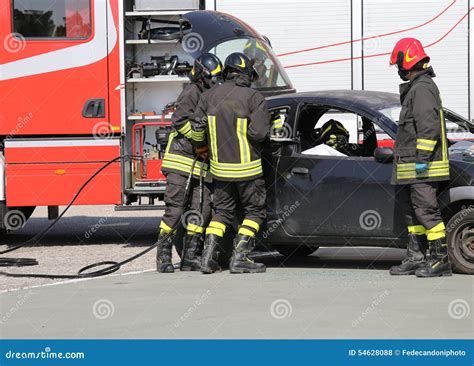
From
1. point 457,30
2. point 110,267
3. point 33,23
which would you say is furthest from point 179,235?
point 457,30

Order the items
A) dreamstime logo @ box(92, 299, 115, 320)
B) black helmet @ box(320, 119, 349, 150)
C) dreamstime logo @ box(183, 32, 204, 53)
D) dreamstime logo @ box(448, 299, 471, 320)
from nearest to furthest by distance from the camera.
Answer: dreamstime logo @ box(448, 299, 471, 320) → dreamstime logo @ box(92, 299, 115, 320) → black helmet @ box(320, 119, 349, 150) → dreamstime logo @ box(183, 32, 204, 53)

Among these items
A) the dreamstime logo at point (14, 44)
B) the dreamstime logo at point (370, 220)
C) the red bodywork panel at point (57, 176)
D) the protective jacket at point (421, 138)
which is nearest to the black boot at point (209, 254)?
the dreamstime logo at point (370, 220)

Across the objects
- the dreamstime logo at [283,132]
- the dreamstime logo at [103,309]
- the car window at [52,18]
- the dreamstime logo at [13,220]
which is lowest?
the dreamstime logo at [13,220]

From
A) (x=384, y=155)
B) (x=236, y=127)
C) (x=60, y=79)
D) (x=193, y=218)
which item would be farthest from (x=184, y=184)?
(x=60, y=79)

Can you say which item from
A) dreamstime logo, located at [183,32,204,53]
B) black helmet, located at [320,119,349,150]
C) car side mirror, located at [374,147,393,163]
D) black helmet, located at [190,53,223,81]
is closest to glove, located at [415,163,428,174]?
car side mirror, located at [374,147,393,163]

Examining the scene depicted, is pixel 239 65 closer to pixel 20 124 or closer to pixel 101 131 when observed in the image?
pixel 101 131

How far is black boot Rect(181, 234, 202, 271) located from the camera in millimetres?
10133

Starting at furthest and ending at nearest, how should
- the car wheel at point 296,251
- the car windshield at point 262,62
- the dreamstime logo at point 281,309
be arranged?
the car windshield at point 262,62 → the car wheel at point 296,251 → the dreamstime logo at point 281,309

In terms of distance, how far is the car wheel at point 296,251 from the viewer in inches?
432

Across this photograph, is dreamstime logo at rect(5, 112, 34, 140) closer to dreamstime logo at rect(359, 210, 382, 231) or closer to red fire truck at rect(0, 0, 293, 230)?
red fire truck at rect(0, 0, 293, 230)

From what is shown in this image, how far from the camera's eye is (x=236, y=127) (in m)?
9.72

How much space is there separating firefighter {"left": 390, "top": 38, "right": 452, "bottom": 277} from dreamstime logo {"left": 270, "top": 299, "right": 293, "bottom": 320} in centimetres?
166

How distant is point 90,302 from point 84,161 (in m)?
4.13

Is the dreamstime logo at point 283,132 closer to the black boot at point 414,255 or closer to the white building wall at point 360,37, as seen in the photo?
the black boot at point 414,255
